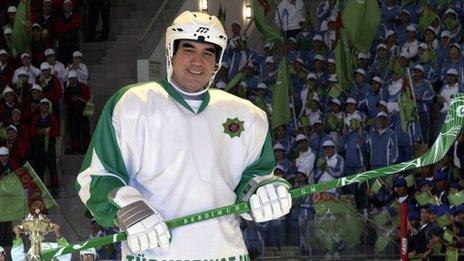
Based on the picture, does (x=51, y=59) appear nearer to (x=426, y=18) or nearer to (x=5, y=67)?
(x=5, y=67)

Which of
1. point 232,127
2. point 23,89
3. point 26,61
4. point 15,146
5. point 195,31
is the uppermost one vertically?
point 195,31

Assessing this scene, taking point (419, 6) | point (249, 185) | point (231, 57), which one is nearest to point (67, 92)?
point (231, 57)

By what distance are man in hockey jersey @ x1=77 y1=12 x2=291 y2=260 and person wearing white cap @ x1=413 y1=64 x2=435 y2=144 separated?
8.46m

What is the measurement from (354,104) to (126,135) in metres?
8.88

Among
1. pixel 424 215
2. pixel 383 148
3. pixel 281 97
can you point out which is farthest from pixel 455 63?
pixel 424 215

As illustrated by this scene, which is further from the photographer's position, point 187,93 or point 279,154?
point 279,154

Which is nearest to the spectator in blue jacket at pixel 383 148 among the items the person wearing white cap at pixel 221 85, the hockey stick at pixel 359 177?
the person wearing white cap at pixel 221 85

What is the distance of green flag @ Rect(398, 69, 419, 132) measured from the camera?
491 inches

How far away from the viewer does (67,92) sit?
13.7m

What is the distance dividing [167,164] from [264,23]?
1078cm

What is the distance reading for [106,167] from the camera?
4316 millimetres

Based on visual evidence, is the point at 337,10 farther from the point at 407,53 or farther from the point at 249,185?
the point at 249,185

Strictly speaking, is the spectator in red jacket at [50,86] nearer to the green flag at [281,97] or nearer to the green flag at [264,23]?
the green flag at [281,97]

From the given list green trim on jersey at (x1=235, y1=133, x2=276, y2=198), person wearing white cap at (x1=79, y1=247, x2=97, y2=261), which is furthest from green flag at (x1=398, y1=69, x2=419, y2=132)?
green trim on jersey at (x1=235, y1=133, x2=276, y2=198)
